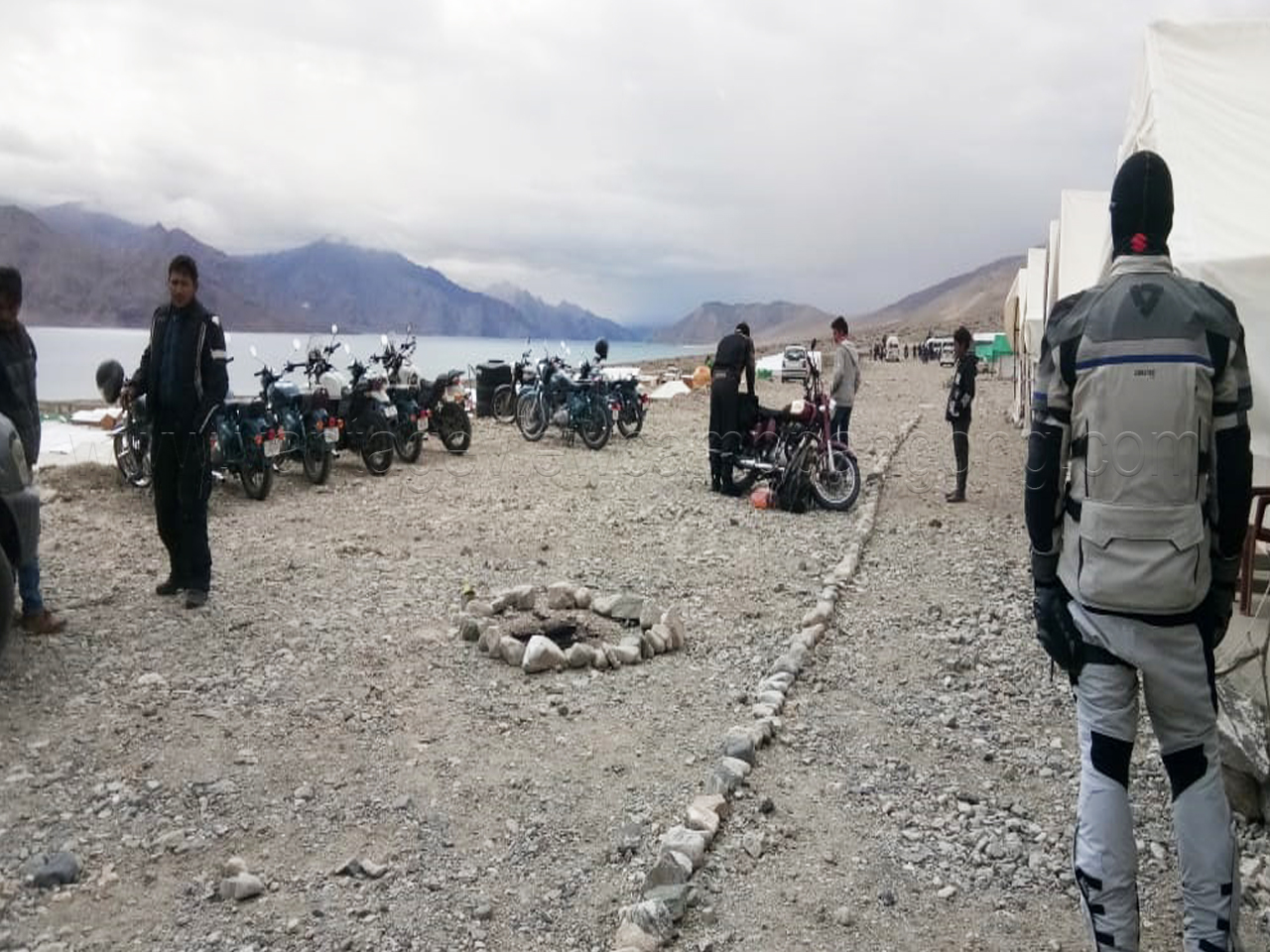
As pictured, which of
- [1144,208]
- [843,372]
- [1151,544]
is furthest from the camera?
[843,372]

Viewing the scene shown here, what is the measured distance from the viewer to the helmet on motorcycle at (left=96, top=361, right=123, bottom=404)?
9250 millimetres

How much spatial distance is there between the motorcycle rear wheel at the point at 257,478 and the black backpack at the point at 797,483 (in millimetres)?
4853

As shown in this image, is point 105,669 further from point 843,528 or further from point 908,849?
point 843,528

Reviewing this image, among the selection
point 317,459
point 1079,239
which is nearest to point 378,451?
point 317,459

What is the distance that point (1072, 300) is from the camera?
2.61 metres

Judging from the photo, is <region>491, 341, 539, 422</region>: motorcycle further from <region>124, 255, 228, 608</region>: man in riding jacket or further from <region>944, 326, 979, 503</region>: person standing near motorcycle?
<region>124, 255, 228, 608</region>: man in riding jacket

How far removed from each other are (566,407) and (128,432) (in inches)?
258

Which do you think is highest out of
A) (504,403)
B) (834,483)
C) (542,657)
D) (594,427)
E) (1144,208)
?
(1144,208)

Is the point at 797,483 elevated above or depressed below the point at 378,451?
below

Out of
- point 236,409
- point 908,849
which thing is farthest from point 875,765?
point 236,409

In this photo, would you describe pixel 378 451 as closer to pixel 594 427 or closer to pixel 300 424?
pixel 300 424

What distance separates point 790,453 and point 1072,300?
7503mm

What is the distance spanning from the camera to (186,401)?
5.91m

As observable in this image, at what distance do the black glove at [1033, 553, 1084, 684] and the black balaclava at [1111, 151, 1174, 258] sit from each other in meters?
0.81
